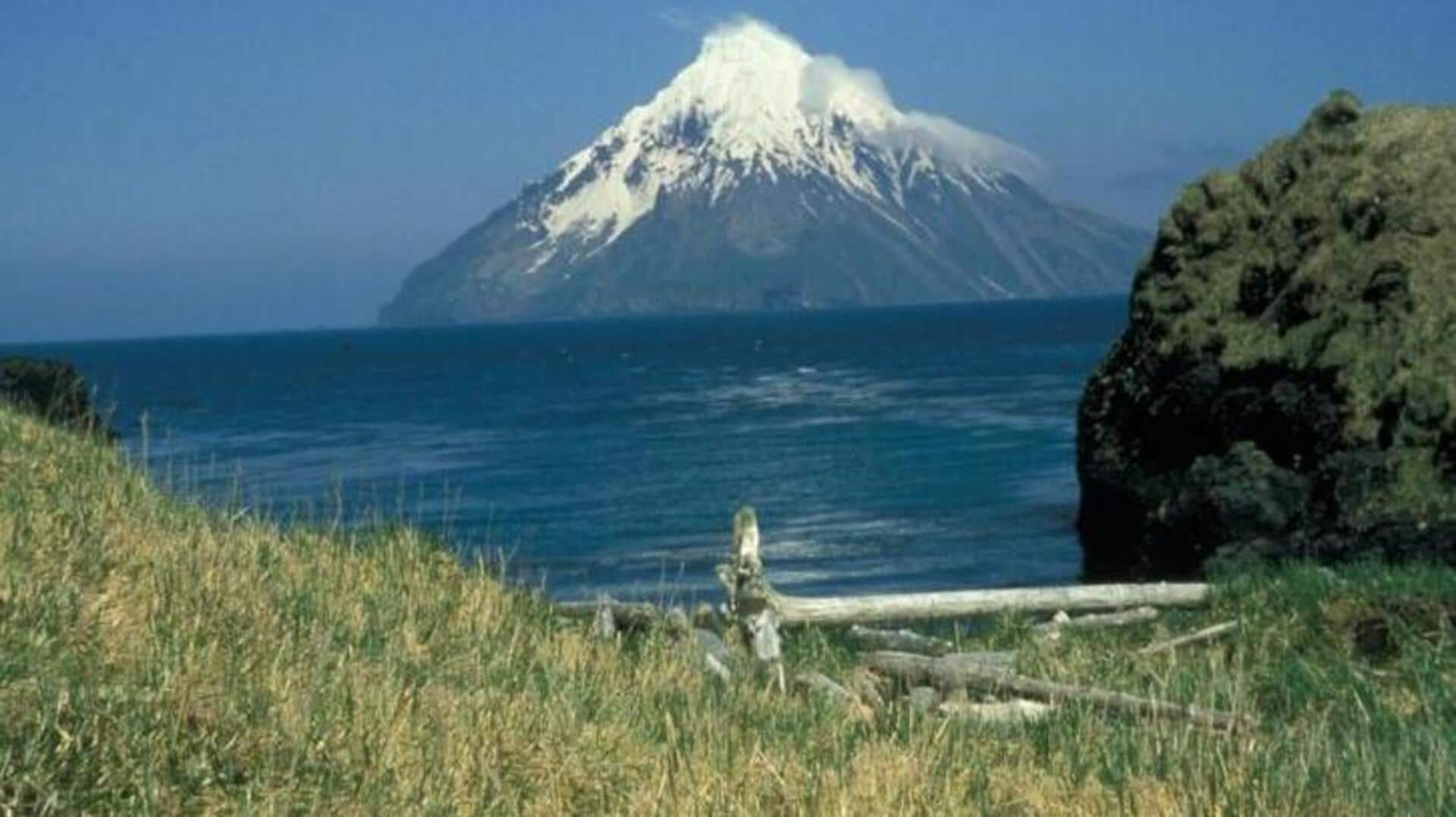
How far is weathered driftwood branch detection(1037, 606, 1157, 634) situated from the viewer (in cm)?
1762

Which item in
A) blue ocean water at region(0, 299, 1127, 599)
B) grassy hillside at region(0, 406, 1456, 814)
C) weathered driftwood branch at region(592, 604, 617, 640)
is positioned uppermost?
grassy hillside at region(0, 406, 1456, 814)

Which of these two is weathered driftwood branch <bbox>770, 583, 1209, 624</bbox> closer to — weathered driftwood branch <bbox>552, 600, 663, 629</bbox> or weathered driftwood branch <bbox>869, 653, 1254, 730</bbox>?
weathered driftwood branch <bbox>552, 600, 663, 629</bbox>

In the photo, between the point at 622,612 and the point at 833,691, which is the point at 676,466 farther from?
the point at 833,691

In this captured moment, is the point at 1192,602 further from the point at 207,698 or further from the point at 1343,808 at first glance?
the point at 207,698

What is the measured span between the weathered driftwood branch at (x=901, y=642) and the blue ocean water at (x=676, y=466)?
1.70 m

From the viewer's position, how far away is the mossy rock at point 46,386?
1115 inches

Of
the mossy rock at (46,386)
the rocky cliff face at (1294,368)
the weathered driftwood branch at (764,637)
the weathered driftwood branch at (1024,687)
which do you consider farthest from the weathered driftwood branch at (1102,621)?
the mossy rock at (46,386)

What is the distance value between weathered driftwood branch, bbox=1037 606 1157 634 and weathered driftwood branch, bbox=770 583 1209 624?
22 cm

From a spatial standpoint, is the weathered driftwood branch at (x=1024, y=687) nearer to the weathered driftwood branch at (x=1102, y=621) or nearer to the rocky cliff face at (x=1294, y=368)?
the weathered driftwood branch at (x=1102, y=621)

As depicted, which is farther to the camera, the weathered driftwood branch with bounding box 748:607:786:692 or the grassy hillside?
the weathered driftwood branch with bounding box 748:607:786:692

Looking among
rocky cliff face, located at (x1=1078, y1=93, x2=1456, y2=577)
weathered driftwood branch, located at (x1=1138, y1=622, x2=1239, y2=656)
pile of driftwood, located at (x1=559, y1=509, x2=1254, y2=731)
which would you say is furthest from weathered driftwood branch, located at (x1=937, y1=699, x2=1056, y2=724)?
rocky cliff face, located at (x1=1078, y1=93, x2=1456, y2=577)

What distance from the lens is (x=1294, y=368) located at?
3034 centimetres

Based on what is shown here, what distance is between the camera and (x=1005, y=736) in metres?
11.3

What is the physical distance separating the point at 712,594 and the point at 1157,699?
58.0 feet
